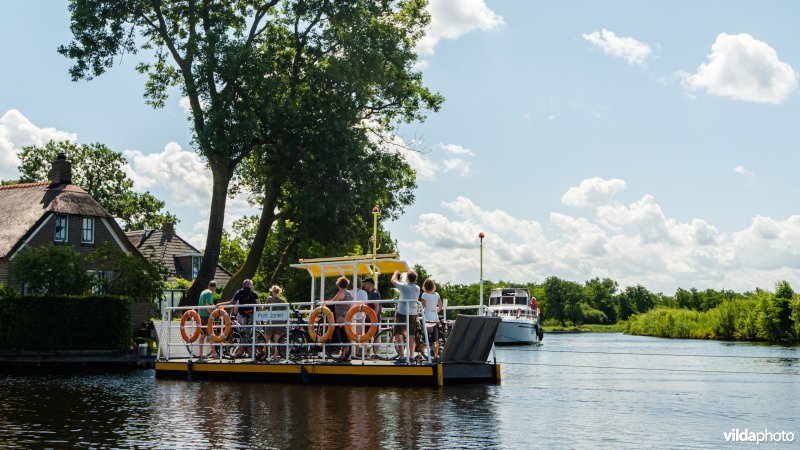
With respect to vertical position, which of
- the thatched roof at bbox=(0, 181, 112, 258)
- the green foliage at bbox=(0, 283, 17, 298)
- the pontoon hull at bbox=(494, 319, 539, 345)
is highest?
the thatched roof at bbox=(0, 181, 112, 258)

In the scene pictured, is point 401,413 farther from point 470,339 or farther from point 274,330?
point 274,330

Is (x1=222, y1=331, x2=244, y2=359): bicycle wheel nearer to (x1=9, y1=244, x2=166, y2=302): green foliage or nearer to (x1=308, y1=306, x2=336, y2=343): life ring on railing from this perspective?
(x1=308, y1=306, x2=336, y2=343): life ring on railing

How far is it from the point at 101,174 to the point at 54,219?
2648 centimetres

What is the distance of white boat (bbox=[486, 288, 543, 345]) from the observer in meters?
56.9

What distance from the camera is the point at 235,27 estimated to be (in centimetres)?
3922

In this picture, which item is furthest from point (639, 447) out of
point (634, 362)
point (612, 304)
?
point (612, 304)

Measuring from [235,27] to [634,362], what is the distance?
21.0 metres

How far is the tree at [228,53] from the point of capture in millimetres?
35375

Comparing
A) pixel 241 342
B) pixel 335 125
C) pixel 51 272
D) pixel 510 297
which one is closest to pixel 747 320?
pixel 510 297

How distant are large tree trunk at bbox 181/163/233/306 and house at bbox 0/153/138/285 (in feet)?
40.3

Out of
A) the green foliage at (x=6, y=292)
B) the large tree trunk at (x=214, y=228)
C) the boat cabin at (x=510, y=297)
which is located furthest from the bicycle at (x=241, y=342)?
the boat cabin at (x=510, y=297)

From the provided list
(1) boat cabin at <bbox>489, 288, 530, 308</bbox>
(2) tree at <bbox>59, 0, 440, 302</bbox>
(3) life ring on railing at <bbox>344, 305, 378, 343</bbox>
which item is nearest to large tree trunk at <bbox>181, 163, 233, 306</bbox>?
(2) tree at <bbox>59, 0, 440, 302</bbox>

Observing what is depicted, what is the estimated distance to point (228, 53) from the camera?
35156 millimetres

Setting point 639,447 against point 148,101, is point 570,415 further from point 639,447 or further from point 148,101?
point 148,101
